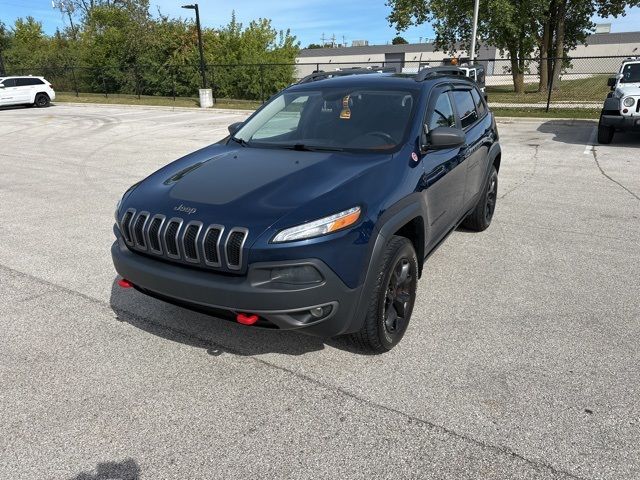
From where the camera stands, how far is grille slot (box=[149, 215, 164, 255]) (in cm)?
284

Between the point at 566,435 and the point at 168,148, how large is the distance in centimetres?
1092

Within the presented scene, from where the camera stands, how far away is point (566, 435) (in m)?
2.46

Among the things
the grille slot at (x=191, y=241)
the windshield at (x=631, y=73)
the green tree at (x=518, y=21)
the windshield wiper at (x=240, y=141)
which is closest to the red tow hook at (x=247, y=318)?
the grille slot at (x=191, y=241)

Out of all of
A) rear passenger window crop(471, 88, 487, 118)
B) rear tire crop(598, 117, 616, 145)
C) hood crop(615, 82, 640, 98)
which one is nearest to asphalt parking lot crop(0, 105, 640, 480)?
rear passenger window crop(471, 88, 487, 118)

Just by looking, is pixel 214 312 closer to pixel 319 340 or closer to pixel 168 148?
pixel 319 340

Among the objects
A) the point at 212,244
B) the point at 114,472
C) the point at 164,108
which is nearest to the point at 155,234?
the point at 212,244

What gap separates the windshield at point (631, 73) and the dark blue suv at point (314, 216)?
31.6 feet

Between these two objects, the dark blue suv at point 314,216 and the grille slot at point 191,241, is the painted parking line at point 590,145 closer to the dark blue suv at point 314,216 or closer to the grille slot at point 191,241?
the dark blue suv at point 314,216

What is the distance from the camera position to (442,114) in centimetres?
401

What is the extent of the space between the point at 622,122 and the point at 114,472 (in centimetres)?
1101

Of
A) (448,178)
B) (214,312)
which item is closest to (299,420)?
(214,312)

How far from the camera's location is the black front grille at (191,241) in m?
2.69

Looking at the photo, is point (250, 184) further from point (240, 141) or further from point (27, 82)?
point (27, 82)

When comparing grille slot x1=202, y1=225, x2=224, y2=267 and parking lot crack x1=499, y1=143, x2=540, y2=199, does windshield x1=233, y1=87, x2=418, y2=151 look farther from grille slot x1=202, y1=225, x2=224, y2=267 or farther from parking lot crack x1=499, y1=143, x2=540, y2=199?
parking lot crack x1=499, y1=143, x2=540, y2=199
